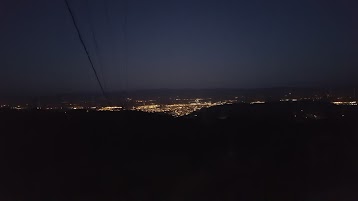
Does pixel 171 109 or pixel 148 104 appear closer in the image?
pixel 171 109

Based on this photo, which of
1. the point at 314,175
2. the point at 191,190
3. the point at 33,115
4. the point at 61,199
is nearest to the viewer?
the point at 61,199

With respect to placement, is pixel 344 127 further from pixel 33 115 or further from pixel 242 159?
pixel 33 115

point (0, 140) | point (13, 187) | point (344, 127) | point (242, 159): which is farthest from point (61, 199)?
point (344, 127)

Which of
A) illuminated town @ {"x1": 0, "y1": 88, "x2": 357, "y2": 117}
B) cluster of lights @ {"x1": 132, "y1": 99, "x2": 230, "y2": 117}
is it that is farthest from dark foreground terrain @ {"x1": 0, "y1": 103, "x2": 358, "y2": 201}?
cluster of lights @ {"x1": 132, "y1": 99, "x2": 230, "y2": 117}

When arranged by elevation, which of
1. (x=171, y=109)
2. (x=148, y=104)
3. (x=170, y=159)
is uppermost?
(x=148, y=104)

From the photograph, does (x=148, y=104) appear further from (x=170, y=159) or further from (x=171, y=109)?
(x=170, y=159)

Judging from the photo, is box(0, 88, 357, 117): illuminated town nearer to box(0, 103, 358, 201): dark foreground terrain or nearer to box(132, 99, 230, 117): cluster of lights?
box(132, 99, 230, 117): cluster of lights

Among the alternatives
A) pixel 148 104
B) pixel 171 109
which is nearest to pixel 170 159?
pixel 171 109

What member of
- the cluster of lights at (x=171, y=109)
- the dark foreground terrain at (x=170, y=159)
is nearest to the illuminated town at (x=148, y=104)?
the cluster of lights at (x=171, y=109)
